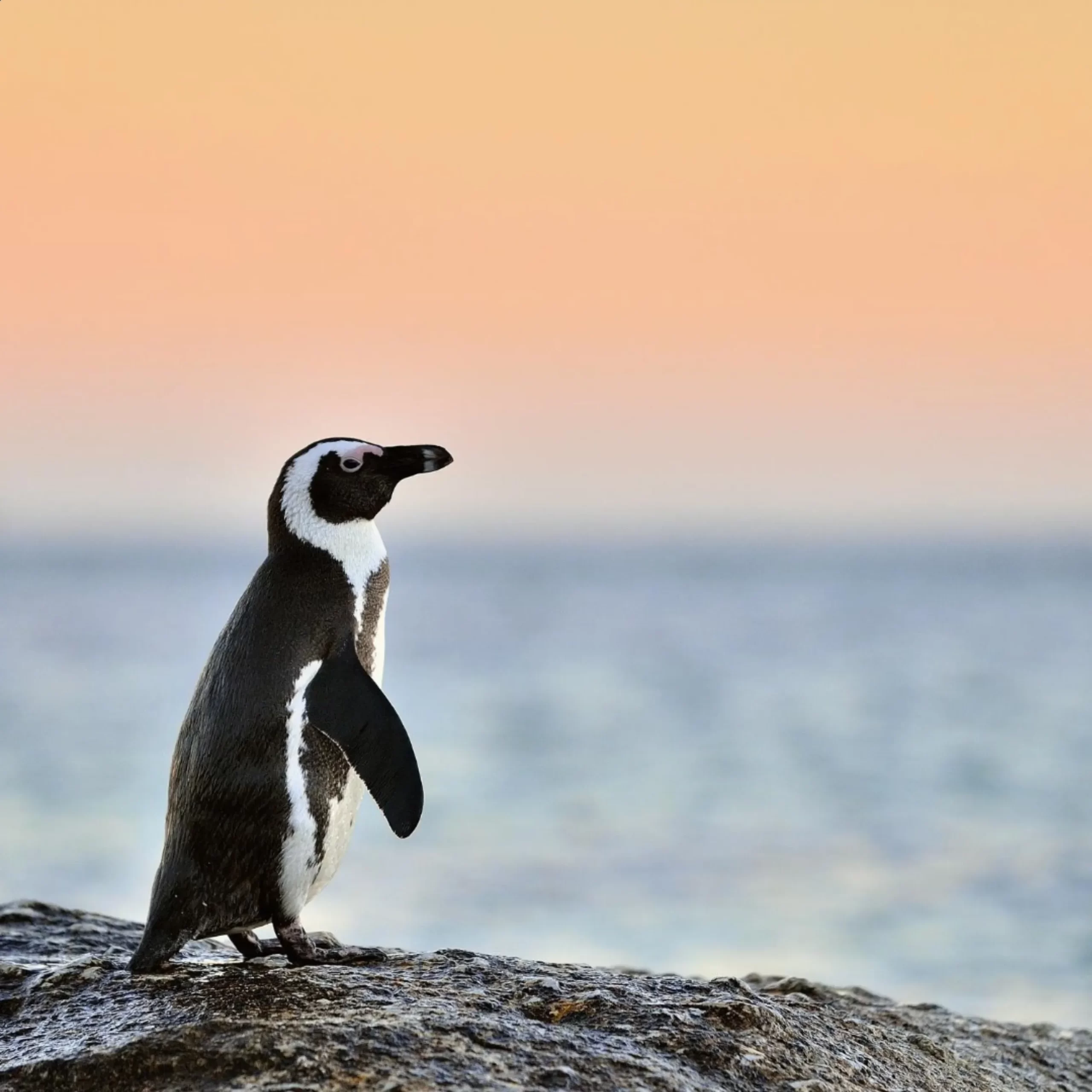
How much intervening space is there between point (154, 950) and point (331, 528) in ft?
3.17

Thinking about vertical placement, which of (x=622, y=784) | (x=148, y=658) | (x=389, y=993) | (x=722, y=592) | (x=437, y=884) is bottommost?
(x=389, y=993)

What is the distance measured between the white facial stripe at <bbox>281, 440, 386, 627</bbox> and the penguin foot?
0.67 m

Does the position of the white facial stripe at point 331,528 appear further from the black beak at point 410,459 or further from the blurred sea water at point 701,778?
the blurred sea water at point 701,778

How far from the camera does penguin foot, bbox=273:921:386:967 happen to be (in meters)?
3.18

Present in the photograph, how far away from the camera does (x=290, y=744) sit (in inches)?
127

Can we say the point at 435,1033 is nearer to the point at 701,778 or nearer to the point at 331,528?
the point at 331,528

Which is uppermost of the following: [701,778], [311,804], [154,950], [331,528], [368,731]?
[701,778]

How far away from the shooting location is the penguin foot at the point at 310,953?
3.18 metres

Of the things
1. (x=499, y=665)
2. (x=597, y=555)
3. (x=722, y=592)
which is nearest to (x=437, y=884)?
(x=499, y=665)

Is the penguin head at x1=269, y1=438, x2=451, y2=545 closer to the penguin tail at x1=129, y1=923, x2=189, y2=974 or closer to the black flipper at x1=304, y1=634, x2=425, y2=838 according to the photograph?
the black flipper at x1=304, y1=634, x2=425, y2=838

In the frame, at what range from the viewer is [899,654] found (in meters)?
28.3

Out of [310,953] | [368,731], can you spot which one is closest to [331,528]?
[368,731]

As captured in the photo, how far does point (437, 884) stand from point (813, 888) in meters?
2.88

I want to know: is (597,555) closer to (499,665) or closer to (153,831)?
(499,665)
